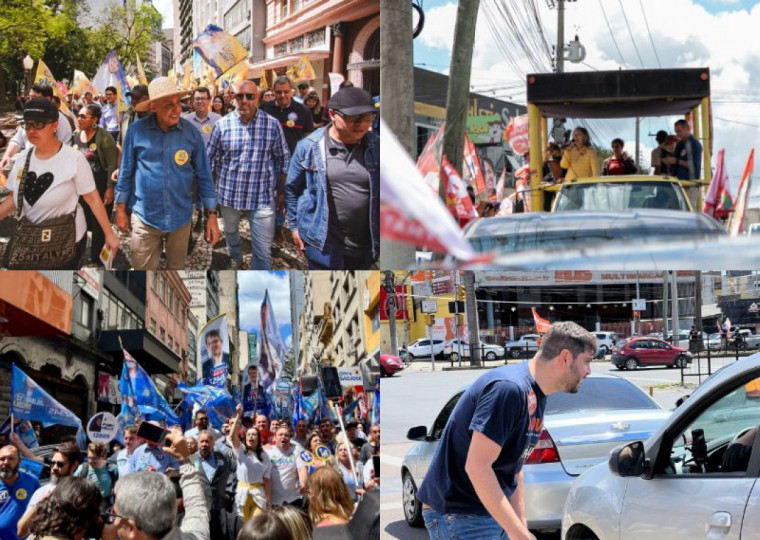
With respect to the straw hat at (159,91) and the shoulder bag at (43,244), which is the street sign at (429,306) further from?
the shoulder bag at (43,244)

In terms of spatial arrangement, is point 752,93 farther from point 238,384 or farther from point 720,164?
point 238,384

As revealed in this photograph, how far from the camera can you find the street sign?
518cm

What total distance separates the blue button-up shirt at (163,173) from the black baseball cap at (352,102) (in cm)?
82

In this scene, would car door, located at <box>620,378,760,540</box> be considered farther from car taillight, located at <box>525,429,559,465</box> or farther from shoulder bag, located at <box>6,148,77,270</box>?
shoulder bag, located at <box>6,148,77,270</box>

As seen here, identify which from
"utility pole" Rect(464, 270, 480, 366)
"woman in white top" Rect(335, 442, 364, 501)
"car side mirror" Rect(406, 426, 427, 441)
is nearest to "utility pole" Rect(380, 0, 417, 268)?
"utility pole" Rect(464, 270, 480, 366)

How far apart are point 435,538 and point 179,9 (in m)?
3.86

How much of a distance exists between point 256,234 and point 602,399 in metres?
2.17

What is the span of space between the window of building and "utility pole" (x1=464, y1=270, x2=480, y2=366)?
2.14 meters

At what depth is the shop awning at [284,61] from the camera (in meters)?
5.76

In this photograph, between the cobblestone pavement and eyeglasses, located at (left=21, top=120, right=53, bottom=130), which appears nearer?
the cobblestone pavement

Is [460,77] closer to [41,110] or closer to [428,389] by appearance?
[428,389]

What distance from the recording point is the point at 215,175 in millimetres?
5758

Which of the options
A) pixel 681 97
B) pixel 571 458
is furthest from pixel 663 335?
pixel 681 97

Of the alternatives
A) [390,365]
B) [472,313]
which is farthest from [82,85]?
[472,313]
